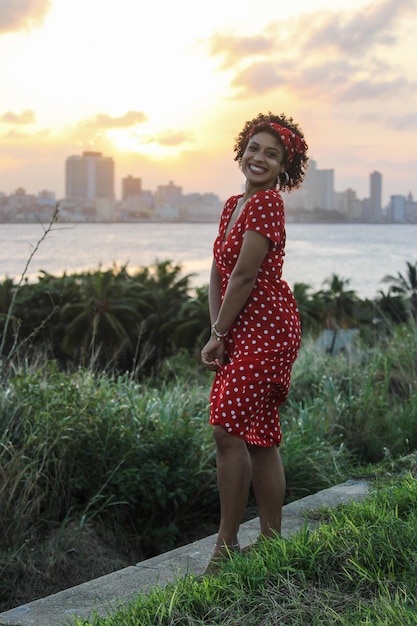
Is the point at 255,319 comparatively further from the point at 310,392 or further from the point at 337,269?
the point at 337,269

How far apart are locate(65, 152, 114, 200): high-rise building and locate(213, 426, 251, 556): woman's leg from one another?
127 meters

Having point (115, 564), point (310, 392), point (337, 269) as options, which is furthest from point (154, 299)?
point (337, 269)

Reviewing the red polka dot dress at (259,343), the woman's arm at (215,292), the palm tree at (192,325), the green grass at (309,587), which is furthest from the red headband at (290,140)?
the palm tree at (192,325)

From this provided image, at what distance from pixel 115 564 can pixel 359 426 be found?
104 inches

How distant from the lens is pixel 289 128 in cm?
375

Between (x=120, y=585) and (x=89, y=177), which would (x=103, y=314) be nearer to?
(x=120, y=585)

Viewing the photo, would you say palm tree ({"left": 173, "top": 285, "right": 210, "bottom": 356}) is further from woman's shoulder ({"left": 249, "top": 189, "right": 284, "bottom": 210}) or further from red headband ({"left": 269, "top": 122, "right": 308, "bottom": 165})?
woman's shoulder ({"left": 249, "top": 189, "right": 284, "bottom": 210})

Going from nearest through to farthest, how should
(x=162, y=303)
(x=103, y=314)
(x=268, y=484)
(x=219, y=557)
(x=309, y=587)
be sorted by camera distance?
(x=309, y=587)
(x=219, y=557)
(x=268, y=484)
(x=103, y=314)
(x=162, y=303)

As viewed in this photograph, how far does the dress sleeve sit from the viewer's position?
3.43 meters

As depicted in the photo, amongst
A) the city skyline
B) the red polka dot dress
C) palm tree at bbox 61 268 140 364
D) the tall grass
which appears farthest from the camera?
the city skyline

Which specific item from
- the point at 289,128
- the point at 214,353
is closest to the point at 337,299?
the point at 289,128

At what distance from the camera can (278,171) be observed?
366cm

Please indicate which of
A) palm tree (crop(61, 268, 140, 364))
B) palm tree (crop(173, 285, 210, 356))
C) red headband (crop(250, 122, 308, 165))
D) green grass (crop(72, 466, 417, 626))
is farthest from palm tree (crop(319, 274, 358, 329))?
green grass (crop(72, 466, 417, 626))

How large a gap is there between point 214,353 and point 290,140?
3.34 feet
